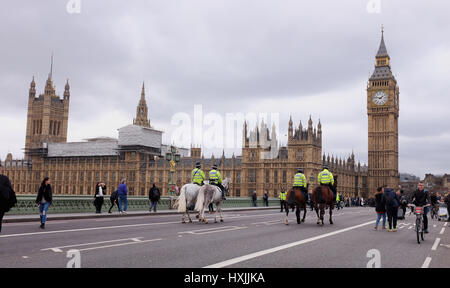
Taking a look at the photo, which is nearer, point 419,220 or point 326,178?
point 419,220

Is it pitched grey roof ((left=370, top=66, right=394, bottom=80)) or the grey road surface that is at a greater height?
pitched grey roof ((left=370, top=66, right=394, bottom=80))

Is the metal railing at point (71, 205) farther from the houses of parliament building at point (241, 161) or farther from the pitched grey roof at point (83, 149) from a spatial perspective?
the pitched grey roof at point (83, 149)

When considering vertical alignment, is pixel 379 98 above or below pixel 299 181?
above

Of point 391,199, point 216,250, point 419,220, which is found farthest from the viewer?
point 391,199

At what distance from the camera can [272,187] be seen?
8950 centimetres

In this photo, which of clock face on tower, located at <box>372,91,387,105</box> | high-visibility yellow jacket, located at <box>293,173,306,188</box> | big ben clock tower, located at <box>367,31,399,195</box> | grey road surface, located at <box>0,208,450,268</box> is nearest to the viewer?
grey road surface, located at <box>0,208,450,268</box>

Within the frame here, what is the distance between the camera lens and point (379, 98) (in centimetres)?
11438

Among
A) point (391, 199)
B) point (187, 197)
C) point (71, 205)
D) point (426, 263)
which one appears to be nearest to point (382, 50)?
point (71, 205)

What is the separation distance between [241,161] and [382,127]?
137 feet

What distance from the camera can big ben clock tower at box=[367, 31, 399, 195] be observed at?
368 feet

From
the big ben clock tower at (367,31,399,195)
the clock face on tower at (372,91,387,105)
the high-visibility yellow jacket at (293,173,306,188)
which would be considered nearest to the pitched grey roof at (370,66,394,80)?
the big ben clock tower at (367,31,399,195)

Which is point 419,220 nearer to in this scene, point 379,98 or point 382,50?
point 379,98

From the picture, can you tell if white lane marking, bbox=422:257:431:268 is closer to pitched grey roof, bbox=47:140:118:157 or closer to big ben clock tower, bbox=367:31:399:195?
pitched grey roof, bbox=47:140:118:157
